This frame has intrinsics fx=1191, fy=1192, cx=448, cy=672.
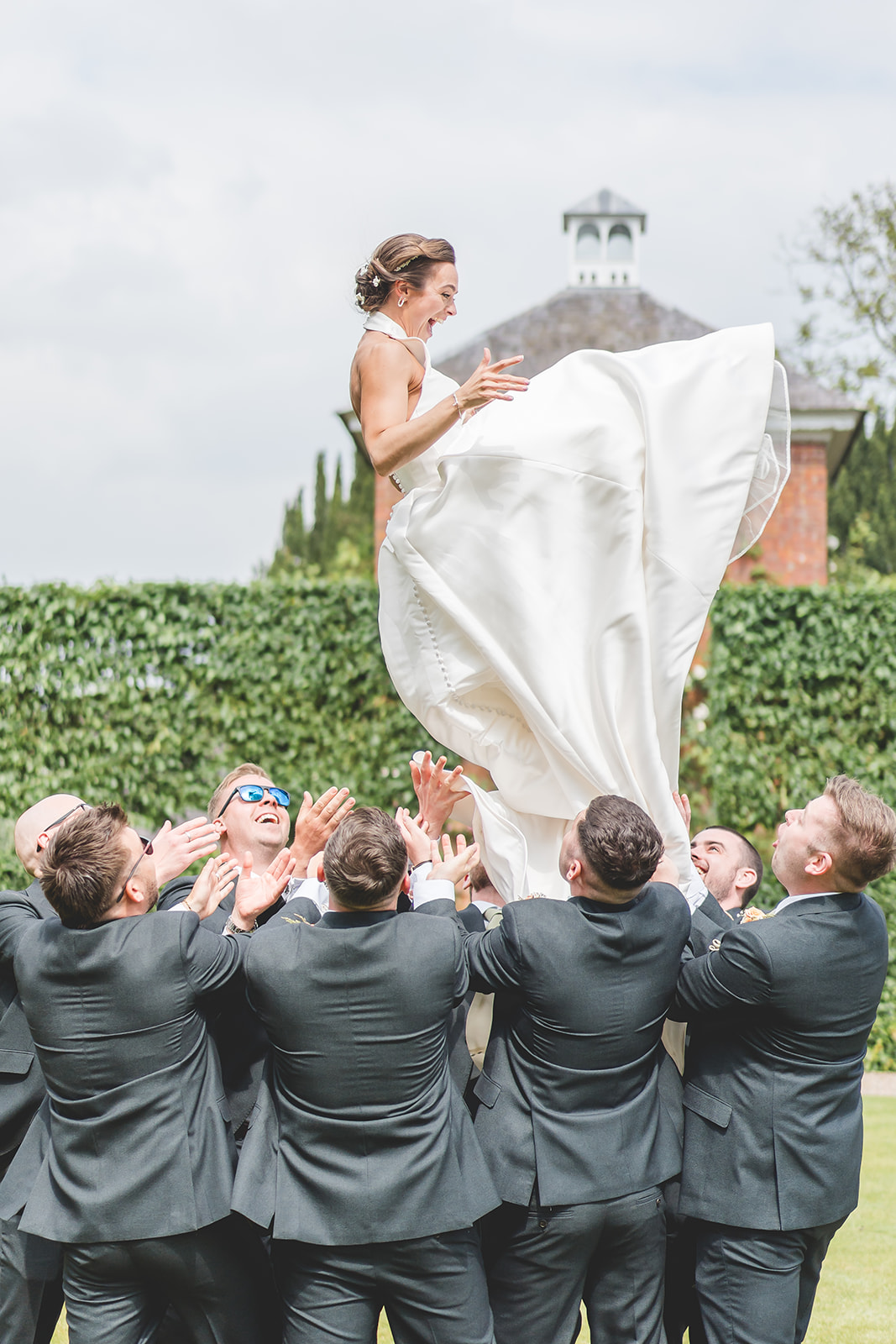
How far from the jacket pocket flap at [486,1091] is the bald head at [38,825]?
1.53 meters

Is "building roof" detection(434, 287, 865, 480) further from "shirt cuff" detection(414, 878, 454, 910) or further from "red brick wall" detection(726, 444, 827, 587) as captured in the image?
"shirt cuff" detection(414, 878, 454, 910)

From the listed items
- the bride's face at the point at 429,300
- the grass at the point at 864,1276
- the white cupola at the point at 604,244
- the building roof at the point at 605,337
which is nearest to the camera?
the bride's face at the point at 429,300

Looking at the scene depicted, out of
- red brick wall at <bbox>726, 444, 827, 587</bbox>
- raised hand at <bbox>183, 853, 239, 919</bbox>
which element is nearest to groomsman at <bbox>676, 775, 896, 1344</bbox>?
raised hand at <bbox>183, 853, 239, 919</bbox>

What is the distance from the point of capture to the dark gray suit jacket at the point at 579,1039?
3.10m

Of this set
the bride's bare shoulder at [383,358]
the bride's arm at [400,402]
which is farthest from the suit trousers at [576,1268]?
the bride's bare shoulder at [383,358]

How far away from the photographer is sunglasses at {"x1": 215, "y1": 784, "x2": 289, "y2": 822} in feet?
13.6

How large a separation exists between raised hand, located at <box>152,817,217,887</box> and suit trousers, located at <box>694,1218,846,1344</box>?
1.77 metres

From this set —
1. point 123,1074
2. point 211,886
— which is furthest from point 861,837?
point 123,1074

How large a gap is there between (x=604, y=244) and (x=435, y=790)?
16426 mm

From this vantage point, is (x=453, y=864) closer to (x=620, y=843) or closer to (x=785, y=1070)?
(x=620, y=843)

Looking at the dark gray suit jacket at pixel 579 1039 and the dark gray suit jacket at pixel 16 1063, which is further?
the dark gray suit jacket at pixel 16 1063

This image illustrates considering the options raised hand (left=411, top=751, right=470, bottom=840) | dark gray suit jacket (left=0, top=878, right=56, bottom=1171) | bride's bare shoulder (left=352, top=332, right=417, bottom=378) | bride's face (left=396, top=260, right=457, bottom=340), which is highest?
bride's face (left=396, top=260, right=457, bottom=340)

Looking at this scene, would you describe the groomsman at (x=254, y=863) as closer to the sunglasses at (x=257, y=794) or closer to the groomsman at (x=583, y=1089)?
the sunglasses at (x=257, y=794)

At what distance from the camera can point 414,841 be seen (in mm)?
3490
